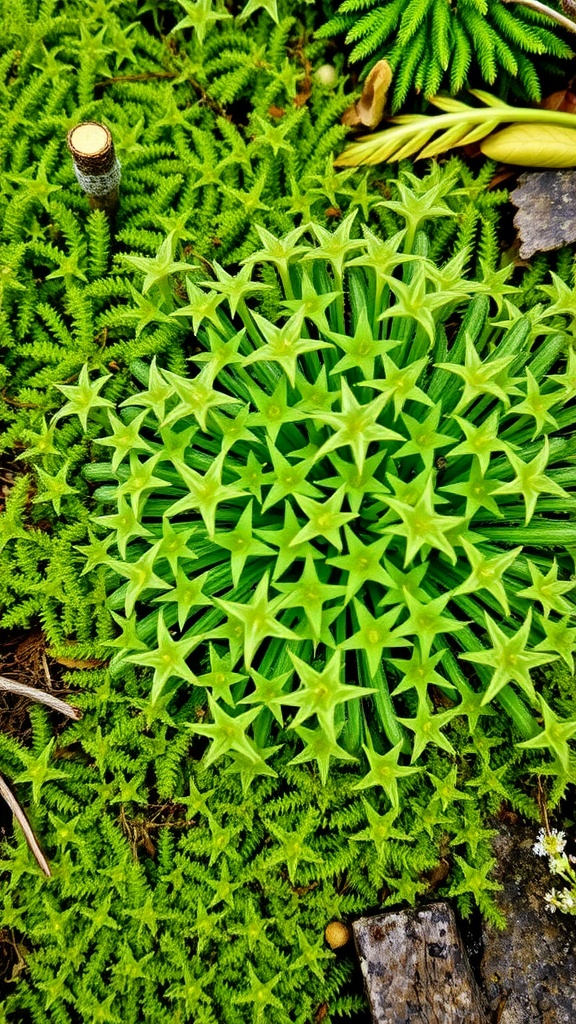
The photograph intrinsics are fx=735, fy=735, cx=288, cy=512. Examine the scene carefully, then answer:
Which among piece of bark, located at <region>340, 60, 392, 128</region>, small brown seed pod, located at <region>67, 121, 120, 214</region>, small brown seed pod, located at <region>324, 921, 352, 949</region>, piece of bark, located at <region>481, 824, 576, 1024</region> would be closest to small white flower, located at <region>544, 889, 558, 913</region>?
piece of bark, located at <region>481, 824, 576, 1024</region>

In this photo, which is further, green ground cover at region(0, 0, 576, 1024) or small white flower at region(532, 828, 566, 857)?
small white flower at region(532, 828, 566, 857)

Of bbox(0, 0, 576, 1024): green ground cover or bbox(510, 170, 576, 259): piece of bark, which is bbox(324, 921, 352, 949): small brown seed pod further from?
bbox(510, 170, 576, 259): piece of bark

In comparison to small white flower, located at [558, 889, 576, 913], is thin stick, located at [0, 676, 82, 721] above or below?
above

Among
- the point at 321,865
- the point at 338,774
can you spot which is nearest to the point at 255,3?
the point at 338,774

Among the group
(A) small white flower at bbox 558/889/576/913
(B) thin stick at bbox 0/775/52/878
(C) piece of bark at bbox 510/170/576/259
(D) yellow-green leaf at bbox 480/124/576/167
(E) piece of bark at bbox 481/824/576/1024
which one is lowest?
(E) piece of bark at bbox 481/824/576/1024

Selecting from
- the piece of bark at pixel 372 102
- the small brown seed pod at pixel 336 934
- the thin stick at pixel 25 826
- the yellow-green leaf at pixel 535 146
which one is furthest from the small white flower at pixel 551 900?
the piece of bark at pixel 372 102

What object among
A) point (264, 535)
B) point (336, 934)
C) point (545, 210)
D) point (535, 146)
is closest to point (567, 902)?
point (336, 934)

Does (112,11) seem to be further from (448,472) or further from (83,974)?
(83,974)

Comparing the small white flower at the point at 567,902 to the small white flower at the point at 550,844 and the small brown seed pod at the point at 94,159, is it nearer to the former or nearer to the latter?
the small white flower at the point at 550,844
